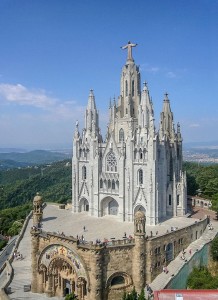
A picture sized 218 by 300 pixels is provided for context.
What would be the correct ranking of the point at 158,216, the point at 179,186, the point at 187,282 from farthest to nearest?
the point at 179,186
the point at 158,216
the point at 187,282

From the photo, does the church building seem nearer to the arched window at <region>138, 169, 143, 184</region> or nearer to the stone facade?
the arched window at <region>138, 169, 143, 184</region>

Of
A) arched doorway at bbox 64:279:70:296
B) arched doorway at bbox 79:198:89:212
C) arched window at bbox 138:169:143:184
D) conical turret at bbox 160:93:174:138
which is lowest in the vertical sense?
arched doorway at bbox 64:279:70:296

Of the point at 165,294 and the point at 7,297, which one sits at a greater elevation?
the point at 165,294

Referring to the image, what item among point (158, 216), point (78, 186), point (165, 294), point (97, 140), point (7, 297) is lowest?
point (7, 297)

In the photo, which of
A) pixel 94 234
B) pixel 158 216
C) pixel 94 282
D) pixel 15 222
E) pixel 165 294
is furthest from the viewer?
pixel 15 222

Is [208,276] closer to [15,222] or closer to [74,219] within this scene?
[74,219]

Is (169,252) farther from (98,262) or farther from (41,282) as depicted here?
(41,282)

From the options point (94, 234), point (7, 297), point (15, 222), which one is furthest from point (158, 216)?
point (15, 222)

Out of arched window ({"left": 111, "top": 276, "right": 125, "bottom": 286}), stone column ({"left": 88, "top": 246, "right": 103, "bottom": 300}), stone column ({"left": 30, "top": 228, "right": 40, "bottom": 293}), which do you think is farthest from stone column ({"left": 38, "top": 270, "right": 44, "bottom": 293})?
arched window ({"left": 111, "top": 276, "right": 125, "bottom": 286})

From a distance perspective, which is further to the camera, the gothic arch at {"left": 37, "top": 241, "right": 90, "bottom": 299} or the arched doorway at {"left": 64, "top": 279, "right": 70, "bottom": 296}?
the arched doorway at {"left": 64, "top": 279, "right": 70, "bottom": 296}

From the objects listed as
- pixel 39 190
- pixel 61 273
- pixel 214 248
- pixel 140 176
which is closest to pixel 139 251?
pixel 61 273
